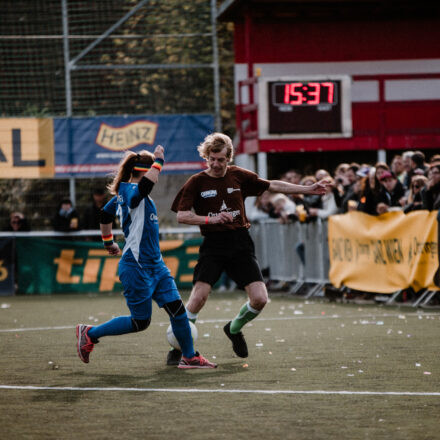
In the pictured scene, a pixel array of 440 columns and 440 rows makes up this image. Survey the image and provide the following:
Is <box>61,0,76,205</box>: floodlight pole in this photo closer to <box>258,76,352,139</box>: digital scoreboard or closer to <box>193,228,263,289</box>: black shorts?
<box>258,76,352,139</box>: digital scoreboard

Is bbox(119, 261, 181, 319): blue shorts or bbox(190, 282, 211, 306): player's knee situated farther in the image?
bbox(190, 282, 211, 306): player's knee

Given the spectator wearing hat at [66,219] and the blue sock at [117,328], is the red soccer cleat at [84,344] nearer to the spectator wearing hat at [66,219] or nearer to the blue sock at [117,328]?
the blue sock at [117,328]

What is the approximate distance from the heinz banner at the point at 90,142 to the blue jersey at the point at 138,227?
14363 mm

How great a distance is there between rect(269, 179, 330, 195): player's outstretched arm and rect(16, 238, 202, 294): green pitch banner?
1153 cm

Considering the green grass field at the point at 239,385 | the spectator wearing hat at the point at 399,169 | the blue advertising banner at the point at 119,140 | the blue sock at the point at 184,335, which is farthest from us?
the blue advertising banner at the point at 119,140

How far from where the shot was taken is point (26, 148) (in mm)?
22359

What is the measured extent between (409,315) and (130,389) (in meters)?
6.48

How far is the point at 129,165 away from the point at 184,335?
1.41 meters

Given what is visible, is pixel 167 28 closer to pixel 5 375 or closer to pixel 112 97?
pixel 112 97

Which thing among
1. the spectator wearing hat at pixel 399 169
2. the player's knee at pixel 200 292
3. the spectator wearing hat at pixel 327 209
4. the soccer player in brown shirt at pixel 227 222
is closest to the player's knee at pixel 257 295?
the soccer player in brown shirt at pixel 227 222

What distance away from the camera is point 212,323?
1283 centimetres

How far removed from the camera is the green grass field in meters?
5.85

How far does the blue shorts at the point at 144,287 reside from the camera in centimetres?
819

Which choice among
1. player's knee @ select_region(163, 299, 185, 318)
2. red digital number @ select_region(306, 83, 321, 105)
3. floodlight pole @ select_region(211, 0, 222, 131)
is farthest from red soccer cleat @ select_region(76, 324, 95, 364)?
red digital number @ select_region(306, 83, 321, 105)
